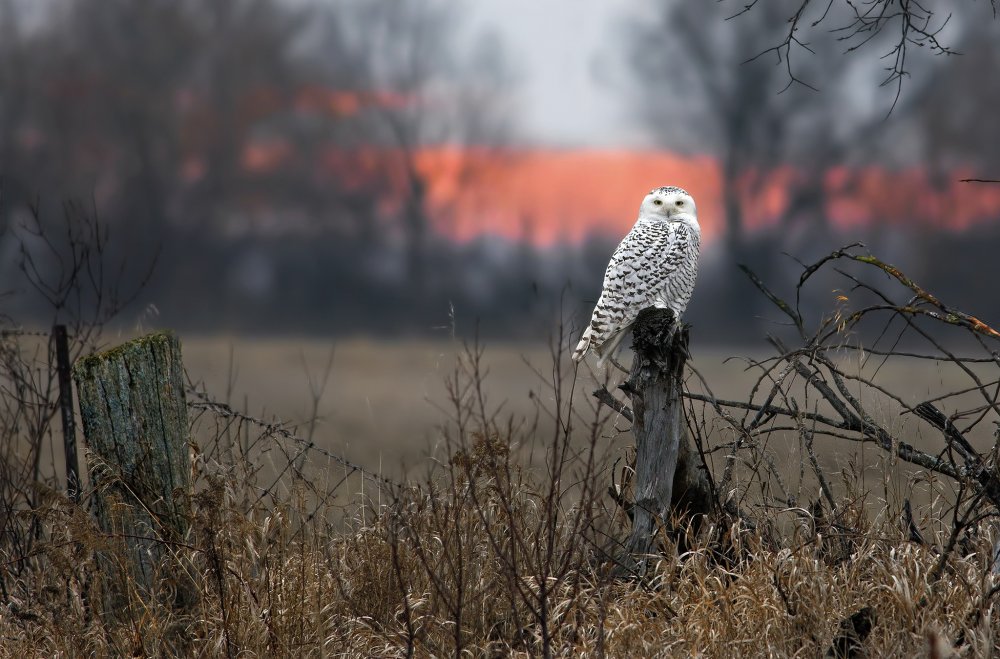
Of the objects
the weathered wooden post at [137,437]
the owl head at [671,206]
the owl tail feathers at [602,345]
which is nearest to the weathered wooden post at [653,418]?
the owl tail feathers at [602,345]

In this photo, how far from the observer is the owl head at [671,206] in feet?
19.7

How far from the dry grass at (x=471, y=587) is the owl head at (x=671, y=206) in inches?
91.1

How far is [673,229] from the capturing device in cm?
Result: 591

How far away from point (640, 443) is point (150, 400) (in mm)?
2138

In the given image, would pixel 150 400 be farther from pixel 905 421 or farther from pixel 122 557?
pixel 905 421

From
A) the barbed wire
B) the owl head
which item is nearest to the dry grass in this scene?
the barbed wire

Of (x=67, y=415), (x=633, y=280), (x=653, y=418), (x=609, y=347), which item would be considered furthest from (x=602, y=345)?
(x=67, y=415)

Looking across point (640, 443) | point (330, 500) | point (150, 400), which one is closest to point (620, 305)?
→ point (640, 443)

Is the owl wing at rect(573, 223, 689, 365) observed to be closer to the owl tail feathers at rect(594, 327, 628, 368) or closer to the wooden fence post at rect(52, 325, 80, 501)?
the owl tail feathers at rect(594, 327, 628, 368)

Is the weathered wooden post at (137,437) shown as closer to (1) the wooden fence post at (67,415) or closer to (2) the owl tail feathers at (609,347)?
(1) the wooden fence post at (67,415)

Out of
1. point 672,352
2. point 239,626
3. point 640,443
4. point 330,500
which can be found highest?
point 672,352

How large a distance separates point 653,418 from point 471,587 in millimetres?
1100

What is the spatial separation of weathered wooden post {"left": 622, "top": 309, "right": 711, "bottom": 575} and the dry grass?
18 cm

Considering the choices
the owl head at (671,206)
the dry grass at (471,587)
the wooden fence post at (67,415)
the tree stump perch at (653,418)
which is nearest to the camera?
the dry grass at (471,587)
